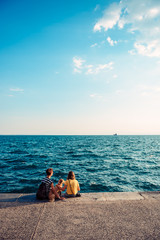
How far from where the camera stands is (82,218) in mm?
3951

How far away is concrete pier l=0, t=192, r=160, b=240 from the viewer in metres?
3.33

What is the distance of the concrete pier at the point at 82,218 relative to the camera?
3332 millimetres

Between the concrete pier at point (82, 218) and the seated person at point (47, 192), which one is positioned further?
the seated person at point (47, 192)

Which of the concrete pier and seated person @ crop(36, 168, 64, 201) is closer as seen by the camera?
the concrete pier

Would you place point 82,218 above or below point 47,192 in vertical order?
below

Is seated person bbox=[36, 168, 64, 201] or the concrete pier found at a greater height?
seated person bbox=[36, 168, 64, 201]

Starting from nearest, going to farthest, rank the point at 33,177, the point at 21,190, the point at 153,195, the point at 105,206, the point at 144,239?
the point at 144,239 → the point at 105,206 → the point at 153,195 → the point at 21,190 → the point at 33,177

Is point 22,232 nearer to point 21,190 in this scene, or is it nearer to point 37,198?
point 37,198

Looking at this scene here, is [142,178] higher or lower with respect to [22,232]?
lower

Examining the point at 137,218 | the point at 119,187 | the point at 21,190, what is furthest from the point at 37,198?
the point at 119,187

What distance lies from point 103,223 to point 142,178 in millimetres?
11678

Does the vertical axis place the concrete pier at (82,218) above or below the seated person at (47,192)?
below

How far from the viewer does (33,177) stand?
543 inches

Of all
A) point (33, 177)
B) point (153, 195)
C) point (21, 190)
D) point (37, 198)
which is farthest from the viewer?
point (33, 177)
